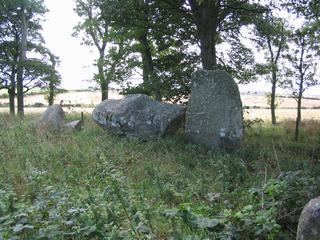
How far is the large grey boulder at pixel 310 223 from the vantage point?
111 inches

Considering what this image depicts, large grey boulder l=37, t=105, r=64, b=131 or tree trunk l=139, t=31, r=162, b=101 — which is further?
tree trunk l=139, t=31, r=162, b=101

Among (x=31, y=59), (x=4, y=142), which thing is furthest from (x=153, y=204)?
(x=31, y=59)

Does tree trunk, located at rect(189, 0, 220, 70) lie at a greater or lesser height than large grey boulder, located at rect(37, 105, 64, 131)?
greater

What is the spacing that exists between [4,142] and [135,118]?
3780mm

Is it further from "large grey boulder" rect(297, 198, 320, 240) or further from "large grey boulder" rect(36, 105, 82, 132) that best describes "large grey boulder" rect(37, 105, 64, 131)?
"large grey boulder" rect(297, 198, 320, 240)

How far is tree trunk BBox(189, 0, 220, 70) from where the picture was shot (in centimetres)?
1298

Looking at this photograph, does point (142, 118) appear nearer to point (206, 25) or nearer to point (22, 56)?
point (206, 25)

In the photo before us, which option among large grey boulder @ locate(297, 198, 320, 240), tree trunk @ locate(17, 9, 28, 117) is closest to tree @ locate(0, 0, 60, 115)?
tree trunk @ locate(17, 9, 28, 117)

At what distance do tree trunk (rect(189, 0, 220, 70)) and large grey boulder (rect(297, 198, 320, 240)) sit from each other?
10815mm

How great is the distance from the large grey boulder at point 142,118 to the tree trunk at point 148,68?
2.36 m

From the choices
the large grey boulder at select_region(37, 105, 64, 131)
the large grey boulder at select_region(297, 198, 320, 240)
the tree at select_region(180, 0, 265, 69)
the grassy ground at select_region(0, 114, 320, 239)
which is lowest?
the grassy ground at select_region(0, 114, 320, 239)

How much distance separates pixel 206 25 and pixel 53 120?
623cm

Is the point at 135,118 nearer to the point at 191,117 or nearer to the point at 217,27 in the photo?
the point at 191,117

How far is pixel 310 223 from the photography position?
286 centimetres
